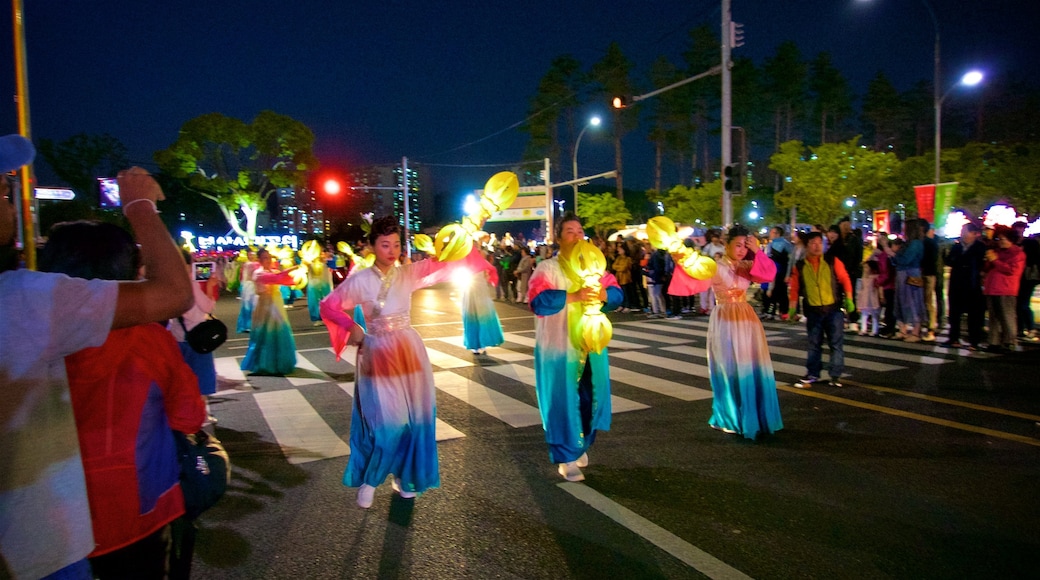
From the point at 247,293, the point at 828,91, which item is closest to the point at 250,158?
the point at 247,293

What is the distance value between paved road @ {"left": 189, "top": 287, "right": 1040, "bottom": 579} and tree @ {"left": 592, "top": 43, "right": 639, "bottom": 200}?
36.1 metres

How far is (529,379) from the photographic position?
29.6ft

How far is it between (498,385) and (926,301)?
7.94m

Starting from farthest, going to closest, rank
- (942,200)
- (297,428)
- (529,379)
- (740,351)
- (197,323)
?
(942,200) → (529,379) → (297,428) → (740,351) → (197,323)

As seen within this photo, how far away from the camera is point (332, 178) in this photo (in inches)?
1100

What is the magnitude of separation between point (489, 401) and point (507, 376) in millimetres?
1495

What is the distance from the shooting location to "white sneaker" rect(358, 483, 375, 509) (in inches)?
181

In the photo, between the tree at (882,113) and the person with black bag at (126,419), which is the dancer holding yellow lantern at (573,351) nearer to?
the person with black bag at (126,419)

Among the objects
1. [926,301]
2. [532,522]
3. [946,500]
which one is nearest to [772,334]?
[926,301]

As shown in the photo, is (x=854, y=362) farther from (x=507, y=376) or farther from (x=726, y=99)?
(x=726, y=99)

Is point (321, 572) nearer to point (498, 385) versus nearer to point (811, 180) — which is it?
point (498, 385)

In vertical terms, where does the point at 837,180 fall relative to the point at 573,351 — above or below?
above

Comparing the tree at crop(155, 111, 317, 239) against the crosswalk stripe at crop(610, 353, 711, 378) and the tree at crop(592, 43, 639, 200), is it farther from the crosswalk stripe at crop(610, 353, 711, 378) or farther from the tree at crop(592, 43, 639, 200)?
the crosswalk stripe at crop(610, 353, 711, 378)

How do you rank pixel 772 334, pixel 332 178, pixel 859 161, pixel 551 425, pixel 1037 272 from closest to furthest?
1. pixel 551 425
2. pixel 1037 272
3. pixel 772 334
4. pixel 332 178
5. pixel 859 161
